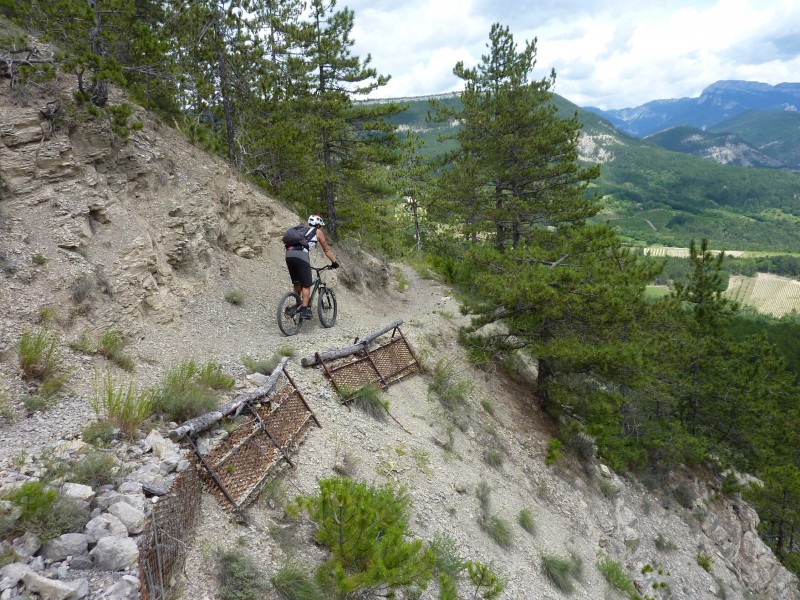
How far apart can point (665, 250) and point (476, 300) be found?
5814 inches

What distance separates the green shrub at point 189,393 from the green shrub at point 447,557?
3.15m

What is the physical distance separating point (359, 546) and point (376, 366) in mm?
5010

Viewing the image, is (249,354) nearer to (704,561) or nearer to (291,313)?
(291,313)

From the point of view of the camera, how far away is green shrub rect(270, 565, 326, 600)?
12.6 feet

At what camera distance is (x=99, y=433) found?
14.1 feet

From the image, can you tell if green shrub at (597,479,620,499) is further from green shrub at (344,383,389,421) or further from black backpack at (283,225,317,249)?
black backpack at (283,225,317,249)

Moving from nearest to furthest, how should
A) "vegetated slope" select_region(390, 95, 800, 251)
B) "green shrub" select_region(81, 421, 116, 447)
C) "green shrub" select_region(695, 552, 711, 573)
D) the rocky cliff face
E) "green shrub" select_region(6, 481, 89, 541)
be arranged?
1. "green shrub" select_region(6, 481, 89, 541)
2. "green shrub" select_region(81, 421, 116, 447)
3. the rocky cliff face
4. "green shrub" select_region(695, 552, 711, 573)
5. "vegetated slope" select_region(390, 95, 800, 251)

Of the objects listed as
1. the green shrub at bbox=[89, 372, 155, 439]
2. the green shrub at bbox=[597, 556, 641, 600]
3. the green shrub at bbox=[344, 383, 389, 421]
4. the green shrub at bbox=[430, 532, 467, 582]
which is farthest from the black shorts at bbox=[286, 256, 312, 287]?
the green shrub at bbox=[597, 556, 641, 600]

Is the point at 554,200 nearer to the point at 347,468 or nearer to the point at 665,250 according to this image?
the point at 347,468

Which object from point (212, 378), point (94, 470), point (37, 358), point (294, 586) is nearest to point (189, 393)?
point (212, 378)

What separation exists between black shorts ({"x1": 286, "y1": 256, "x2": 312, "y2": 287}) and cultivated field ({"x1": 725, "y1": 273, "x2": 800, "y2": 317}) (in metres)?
108

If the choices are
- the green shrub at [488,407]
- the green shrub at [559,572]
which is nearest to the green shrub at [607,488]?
the green shrub at [488,407]

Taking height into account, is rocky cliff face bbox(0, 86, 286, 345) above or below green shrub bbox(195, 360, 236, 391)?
above

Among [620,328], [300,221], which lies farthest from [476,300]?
[300,221]
